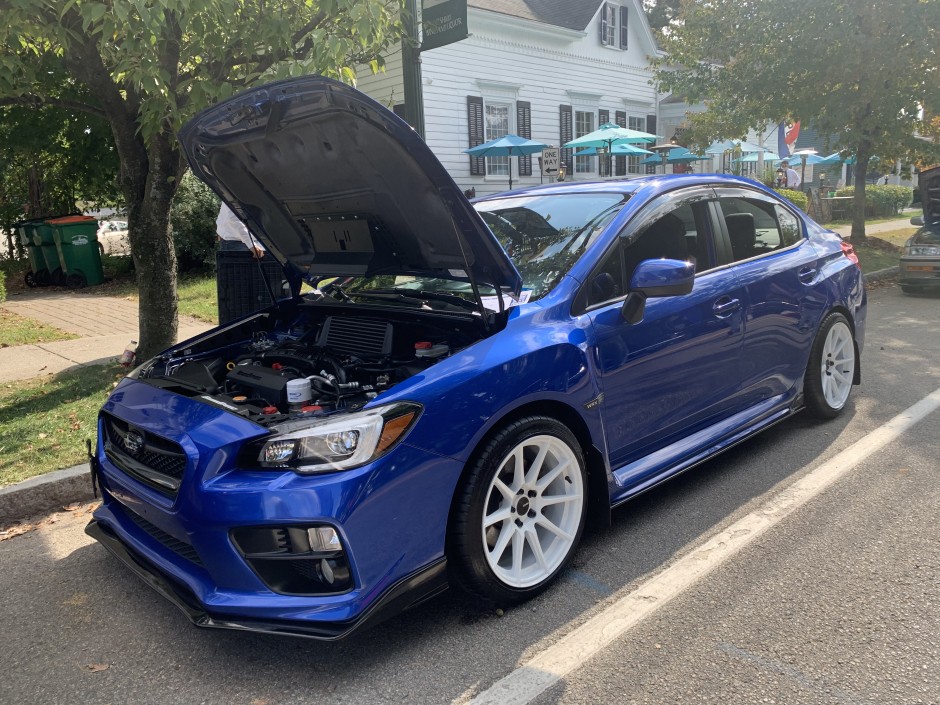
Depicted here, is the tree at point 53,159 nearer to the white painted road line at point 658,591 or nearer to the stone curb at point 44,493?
A: the stone curb at point 44,493

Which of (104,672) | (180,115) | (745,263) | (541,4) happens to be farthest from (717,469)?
(541,4)

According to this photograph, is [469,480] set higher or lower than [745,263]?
lower

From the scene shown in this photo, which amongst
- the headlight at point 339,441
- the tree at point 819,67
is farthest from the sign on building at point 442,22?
the tree at point 819,67

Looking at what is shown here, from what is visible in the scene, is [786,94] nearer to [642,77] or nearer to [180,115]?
[642,77]

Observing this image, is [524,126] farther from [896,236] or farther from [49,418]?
[49,418]

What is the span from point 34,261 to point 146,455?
11.9 metres

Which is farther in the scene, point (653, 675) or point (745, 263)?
point (745, 263)

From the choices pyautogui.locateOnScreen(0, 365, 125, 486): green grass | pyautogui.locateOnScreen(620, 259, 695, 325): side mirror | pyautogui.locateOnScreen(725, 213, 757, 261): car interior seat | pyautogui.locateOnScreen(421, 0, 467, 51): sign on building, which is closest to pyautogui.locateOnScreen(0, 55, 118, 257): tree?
pyautogui.locateOnScreen(0, 365, 125, 486): green grass

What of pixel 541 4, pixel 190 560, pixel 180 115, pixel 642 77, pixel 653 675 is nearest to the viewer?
pixel 653 675

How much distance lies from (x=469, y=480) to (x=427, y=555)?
312mm

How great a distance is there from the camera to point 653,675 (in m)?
2.58

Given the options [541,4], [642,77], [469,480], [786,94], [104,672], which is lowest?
[104,672]

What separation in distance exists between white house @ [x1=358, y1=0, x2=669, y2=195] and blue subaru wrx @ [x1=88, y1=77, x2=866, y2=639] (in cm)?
1362

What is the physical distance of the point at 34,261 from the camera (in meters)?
13.0
